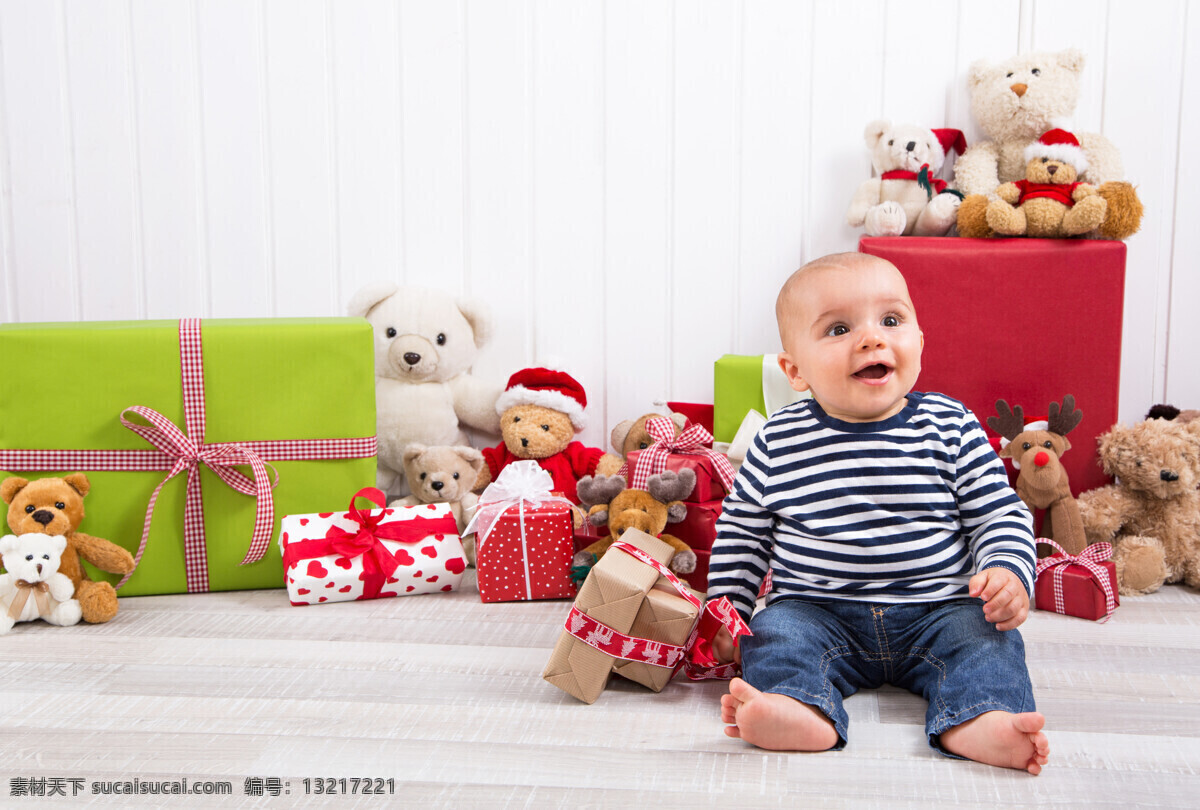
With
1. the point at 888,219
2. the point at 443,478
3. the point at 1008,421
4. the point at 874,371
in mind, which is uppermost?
the point at 888,219

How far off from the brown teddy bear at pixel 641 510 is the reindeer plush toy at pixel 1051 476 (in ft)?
1.61

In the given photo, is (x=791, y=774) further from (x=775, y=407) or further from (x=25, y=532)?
(x=25, y=532)

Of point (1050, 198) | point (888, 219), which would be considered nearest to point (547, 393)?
point (888, 219)

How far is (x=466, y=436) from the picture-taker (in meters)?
1.69

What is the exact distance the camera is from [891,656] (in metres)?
0.97

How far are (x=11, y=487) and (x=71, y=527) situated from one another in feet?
0.32

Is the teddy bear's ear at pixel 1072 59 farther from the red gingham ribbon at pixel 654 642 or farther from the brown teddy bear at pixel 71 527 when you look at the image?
the brown teddy bear at pixel 71 527

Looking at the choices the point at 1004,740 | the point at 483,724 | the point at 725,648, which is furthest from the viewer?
the point at 725,648

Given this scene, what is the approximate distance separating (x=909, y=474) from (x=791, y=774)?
347 millimetres

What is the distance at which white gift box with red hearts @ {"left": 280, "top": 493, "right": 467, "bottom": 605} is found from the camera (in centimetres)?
129

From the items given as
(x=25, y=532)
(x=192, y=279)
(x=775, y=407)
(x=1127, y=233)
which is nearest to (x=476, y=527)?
(x=775, y=407)

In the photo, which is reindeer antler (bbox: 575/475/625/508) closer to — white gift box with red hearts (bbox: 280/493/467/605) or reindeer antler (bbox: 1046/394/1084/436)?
white gift box with red hearts (bbox: 280/493/467/605)

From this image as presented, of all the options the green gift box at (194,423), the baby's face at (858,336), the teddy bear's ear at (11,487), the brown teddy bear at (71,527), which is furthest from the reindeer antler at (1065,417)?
the teddy bear's ear at (11,487)

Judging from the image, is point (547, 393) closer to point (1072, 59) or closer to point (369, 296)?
point (369, 296)
